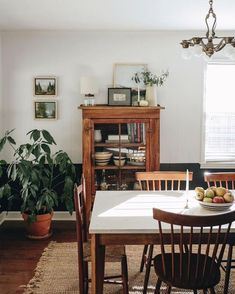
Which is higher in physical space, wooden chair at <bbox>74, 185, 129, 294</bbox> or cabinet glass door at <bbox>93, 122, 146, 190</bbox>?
cabinet glass door at <bbox>93, 122, 146, 190</bbox>

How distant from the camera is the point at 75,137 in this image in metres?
5.12

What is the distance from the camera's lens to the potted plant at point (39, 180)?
4.45 meters

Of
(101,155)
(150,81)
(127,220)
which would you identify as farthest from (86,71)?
(127,220)

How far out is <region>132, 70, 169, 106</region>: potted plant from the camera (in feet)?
15.7

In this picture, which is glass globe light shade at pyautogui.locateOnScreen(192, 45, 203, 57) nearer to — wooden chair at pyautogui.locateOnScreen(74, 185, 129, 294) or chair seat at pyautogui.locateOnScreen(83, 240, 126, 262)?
wooden chair at pyautogui.locateOnScreen(74, 185, 129, 294)

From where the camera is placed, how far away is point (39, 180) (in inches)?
181

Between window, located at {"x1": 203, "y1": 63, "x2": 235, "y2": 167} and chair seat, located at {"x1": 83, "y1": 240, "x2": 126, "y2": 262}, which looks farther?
window, located at {"x1": 203, "y1": 63, "x2": 235, "y2": 167}

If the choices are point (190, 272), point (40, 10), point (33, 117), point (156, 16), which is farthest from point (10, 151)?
point (190, 272)

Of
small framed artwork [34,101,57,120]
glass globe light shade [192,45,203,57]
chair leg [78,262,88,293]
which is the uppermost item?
glass globe light shade [192,45,203,57]

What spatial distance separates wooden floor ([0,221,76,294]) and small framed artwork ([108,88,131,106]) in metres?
Answer: 1.57

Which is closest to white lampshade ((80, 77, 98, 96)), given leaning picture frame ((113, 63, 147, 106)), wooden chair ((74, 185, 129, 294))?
leaning picture frame ((113, 63, 147, 106))

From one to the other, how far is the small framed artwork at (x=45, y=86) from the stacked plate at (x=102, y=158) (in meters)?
0.96

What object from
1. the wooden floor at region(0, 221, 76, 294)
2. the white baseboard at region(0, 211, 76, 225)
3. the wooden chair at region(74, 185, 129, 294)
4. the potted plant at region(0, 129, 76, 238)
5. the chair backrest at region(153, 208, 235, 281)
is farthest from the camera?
the white baseboard at region(0, 211, 76, 225)

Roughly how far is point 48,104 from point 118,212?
2543 millimetres
